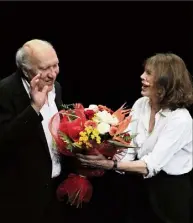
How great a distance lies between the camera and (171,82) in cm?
271

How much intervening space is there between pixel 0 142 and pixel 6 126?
8 centimetres

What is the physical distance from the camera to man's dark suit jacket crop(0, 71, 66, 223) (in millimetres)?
2385

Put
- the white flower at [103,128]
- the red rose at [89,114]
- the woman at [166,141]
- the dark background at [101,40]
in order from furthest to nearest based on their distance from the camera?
the dark background at [101,40]
the woman at [166,141]
the red rose at [89,114]
the white flower at [103,128]

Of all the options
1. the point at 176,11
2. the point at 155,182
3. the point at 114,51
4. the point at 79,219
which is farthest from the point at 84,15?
the point at 155,182

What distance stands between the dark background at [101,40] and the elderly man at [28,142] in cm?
144

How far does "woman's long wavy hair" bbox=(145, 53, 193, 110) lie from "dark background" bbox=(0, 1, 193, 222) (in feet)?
→ 5.00

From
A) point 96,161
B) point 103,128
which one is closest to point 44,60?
point 103,128

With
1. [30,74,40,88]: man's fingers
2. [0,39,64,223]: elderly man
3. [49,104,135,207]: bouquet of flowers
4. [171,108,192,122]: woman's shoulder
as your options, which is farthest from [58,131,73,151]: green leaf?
[171,108,192,122]: woman's shoulder

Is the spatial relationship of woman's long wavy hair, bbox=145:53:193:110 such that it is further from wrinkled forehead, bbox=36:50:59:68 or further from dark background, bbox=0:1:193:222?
dark background, bbox=0:1:193:222

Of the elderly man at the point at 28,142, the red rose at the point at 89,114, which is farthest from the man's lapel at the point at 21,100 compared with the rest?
the red rose at the point at 89,114

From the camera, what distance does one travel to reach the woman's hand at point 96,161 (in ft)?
8.14

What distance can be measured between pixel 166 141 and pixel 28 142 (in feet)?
2.32

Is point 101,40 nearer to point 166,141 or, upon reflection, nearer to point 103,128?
point 166,141

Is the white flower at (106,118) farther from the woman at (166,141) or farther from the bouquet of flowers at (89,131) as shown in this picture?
the woman at (166,141)
